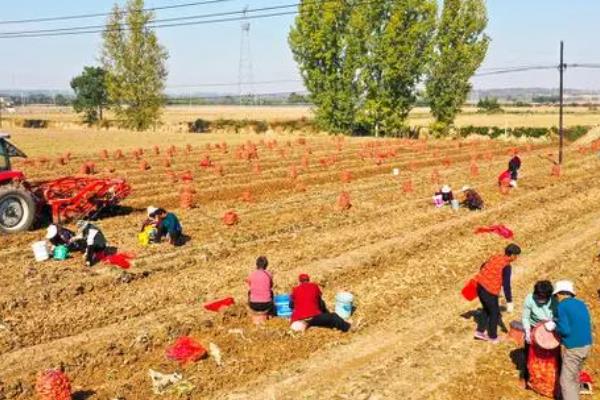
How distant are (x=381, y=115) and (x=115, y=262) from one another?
44354mm

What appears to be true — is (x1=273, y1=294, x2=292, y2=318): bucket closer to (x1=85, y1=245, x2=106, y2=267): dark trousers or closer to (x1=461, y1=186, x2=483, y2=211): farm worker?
(x1=85, y1=245, x2=106, y2=267): dark trousers

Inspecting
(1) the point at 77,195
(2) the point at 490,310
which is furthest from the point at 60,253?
(2) the point at 490,310

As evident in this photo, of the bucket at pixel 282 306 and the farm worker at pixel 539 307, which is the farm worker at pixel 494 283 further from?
the bucket at pixel 282 306

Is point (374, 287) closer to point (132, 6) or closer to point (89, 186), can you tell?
point (89, 186)

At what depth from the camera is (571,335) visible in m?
7.21

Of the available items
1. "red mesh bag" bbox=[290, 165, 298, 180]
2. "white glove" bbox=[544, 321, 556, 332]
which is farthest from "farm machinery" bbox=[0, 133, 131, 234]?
"white glove" bbox=[544, 321, 556, 332]

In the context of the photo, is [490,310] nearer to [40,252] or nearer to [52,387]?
[52,387]

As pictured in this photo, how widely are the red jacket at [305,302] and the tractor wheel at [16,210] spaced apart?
333 inches

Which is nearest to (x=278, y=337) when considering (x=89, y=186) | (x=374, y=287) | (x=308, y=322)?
(x=308, y=322)

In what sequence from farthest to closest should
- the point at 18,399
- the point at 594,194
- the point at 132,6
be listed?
the point at 132,6
the point at 594,194
the point at 18,399

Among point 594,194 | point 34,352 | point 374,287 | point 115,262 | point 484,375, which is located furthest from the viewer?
point 594,194

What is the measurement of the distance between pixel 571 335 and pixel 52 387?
19.3ft

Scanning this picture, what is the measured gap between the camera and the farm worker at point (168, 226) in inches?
577

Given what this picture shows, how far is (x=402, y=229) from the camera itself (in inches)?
659
